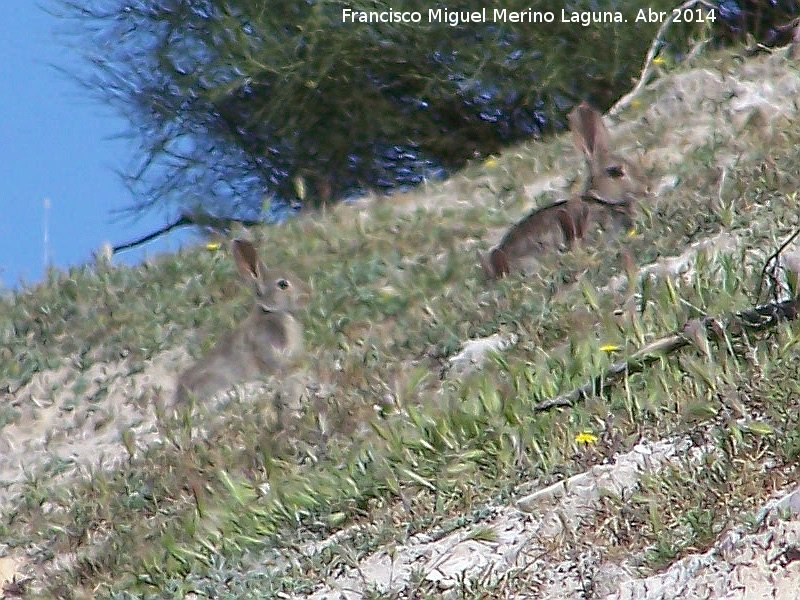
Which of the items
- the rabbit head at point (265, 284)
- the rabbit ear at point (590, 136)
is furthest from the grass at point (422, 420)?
the rabbit ear at point (590, 136)

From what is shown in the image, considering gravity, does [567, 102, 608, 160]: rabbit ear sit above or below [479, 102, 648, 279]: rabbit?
above

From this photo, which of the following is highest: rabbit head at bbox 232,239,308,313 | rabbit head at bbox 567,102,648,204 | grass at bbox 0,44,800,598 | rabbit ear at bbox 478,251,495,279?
rabbit head at bbox 567,102,648,204

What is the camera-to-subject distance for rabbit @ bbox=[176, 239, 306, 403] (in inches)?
254

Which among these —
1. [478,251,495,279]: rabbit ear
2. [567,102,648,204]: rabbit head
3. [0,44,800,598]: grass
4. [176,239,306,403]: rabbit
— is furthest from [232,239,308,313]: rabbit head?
[567,102,648,204]: rabbit head

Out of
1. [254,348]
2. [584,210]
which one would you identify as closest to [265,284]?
[254,348]

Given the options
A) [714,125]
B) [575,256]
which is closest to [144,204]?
[714,125]

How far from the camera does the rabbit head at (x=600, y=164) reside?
24.8 feet

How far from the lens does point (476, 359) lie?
585cm

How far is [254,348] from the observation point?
21.7 feet

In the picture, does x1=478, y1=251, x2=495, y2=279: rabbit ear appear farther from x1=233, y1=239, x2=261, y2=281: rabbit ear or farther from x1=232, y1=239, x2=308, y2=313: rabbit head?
x1=233, y1=239, x2=261, y2=281: rabbit ear

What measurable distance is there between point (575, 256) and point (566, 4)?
23.8 feet

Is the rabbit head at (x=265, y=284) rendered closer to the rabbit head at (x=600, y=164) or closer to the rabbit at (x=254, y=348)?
the rabbit at (x=254, y=348)

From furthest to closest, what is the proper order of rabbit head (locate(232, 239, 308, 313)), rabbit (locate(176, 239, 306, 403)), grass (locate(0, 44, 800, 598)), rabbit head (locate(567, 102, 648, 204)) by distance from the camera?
rabbit head (locate(567, 102, 648, 204)) → rabbit head (locate(232, 239, 308, 313)) → rabbit (locate(176, 239, 306, 403)) → grass (locate(0, 44, 800, 598))

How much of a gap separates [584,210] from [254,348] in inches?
81.1
